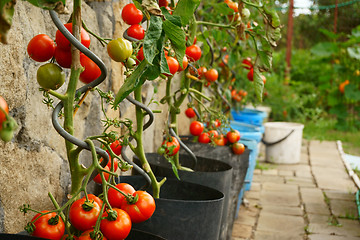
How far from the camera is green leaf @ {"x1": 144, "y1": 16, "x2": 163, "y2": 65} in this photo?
0.69 metres

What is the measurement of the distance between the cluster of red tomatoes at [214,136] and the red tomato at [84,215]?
1260mm

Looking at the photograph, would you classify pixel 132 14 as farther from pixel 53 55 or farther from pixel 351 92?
pixel 351 92

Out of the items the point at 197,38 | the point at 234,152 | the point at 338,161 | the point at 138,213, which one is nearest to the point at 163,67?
the point at 138,213

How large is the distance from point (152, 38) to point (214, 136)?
1454mm

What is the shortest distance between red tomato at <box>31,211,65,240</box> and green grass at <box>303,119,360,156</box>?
4.58m

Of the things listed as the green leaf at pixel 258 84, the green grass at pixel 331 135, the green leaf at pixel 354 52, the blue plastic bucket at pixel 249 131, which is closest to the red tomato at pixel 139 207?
the green leaf at pixel 258 84

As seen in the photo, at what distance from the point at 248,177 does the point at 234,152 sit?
98 cm

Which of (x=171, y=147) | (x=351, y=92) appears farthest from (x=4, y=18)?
(x=351, y=92)

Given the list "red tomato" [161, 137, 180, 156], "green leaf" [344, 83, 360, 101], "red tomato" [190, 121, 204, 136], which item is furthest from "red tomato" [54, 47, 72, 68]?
"green leaf" [344, 83, 360, 101]

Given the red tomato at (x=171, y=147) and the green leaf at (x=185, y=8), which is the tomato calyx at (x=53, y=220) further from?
the red tomato at (x=171, y=147)

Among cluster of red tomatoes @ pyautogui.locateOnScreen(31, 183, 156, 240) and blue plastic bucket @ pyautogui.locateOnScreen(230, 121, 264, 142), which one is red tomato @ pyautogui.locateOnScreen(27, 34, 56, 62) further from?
blue plastic bucket @ pyautogui.locateOnScreen(230, 121, 264, 142)

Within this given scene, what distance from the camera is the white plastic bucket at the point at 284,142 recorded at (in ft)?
13.9

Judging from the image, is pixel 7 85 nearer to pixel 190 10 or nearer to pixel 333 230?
pixel 190 10

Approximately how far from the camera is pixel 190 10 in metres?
1.01
